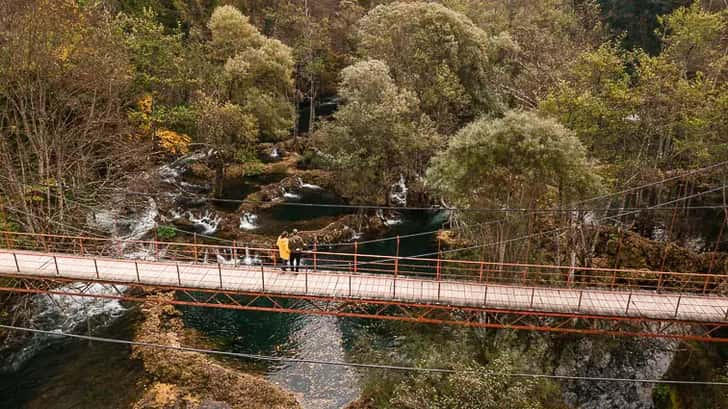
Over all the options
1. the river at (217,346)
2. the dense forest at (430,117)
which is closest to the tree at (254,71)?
the dense forest at (430,117)

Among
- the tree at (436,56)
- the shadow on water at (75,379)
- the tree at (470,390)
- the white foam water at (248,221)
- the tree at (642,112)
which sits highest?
the tree at (436,56)

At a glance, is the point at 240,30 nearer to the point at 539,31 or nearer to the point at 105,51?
the point at 105,51

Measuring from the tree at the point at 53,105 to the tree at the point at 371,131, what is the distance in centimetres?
1205

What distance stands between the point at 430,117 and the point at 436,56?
172 inches

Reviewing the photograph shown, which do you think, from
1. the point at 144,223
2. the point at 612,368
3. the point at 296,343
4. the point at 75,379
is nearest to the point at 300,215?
the point at 144,223

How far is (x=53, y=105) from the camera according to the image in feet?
75.1

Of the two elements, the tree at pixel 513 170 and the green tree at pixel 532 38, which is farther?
the green tree at pixel 532 38

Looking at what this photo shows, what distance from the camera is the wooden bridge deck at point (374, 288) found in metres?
16.7

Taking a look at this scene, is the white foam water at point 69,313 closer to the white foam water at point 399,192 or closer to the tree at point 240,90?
the tree at point 240,90

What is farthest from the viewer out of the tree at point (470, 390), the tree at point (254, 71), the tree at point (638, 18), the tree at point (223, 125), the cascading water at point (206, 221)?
the tree at point (638, 18)

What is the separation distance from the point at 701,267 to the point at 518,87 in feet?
65.6

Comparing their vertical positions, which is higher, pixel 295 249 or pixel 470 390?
pixel 295 249

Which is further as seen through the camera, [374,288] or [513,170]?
[513,170]

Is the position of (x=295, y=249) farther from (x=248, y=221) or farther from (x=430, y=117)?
(x=430, y=117)
